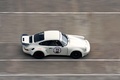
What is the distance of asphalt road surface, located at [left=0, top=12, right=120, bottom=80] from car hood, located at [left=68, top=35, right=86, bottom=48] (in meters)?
0.81

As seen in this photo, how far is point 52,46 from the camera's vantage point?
64.7ft

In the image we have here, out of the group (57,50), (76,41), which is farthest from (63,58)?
(76,41)

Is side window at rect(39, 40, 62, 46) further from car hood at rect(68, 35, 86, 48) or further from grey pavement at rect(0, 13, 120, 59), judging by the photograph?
grey pavement at rect(0, 13, 120, 59)

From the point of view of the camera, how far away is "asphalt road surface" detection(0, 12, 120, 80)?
62.2ft

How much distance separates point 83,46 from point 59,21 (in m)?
4.17

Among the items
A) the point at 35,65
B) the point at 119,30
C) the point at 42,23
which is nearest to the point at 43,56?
the point at 35,65

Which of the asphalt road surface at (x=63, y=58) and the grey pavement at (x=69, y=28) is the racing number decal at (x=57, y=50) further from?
the grey pavement at (x=69, y=28)

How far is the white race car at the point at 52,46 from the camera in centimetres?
1977

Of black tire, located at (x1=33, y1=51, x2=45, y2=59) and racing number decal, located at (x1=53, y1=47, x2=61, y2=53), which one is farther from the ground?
racing number decal, located at (x1=53, y1=47, x2=61, y2=53)

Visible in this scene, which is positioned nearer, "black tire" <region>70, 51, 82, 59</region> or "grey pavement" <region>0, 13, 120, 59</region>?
"black tire" <region>70, 51, 82, 59</region>

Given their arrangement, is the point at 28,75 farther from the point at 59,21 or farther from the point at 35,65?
the point at 59,21

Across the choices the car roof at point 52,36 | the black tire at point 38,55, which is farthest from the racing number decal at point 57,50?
the black tire at point 38,55
